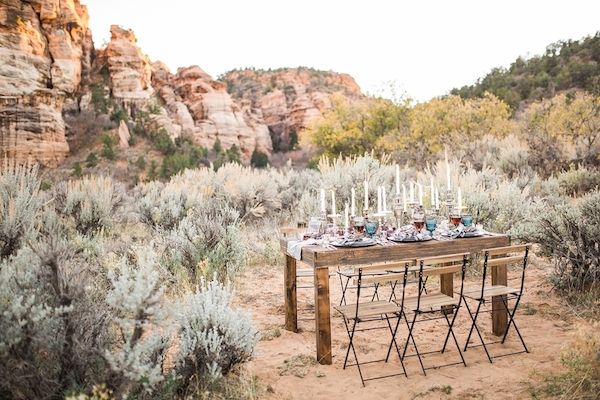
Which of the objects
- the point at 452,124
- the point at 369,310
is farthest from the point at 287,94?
the point at 369,310

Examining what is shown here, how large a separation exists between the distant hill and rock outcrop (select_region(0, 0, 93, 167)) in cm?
3131

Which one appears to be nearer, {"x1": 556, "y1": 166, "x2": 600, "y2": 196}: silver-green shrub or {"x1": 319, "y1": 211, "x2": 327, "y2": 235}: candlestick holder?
{"x1": 319, "y1": 211, "x2": 327, "y2": 235}: candlestick holder

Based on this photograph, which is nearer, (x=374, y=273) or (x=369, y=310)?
(x=369, y=310)

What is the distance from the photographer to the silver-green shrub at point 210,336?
3.12 m

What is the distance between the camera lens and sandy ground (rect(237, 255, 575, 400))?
3387 mm

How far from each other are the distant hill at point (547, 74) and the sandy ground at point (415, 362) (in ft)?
96.2

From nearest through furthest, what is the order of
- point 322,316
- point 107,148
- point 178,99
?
point 322,316 → point 107,148 → point 178,99

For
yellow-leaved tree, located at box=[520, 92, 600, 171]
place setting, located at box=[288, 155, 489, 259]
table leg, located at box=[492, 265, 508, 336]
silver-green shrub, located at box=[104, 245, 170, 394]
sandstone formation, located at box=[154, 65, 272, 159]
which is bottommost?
table leg, located at box=[492, 265, 508, 336]

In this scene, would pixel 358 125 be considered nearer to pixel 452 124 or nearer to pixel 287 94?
pixel 452 124

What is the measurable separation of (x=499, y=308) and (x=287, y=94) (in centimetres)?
5615

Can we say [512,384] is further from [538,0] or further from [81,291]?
[538,0]

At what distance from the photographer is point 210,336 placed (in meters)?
3.09

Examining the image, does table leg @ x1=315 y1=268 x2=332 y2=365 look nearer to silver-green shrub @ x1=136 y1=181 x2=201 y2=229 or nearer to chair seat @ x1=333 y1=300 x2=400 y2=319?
chair seat @ x1=333 y1=300 x2=400 y2=319

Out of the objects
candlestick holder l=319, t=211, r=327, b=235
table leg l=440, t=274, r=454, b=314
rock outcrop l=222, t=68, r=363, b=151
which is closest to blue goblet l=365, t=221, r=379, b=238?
candlestick holder l=319, t=211, r=327, b=235
